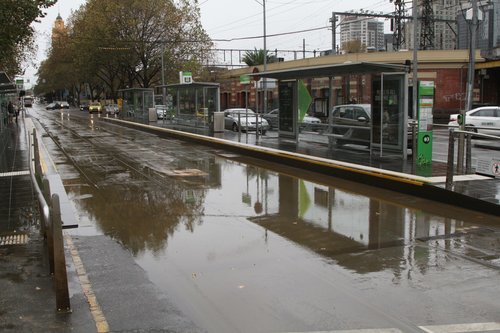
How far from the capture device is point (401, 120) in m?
14.4

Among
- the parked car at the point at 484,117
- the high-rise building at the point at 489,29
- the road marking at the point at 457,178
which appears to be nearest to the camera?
the road marking at the point at 457,178

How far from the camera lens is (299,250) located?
7105 mm

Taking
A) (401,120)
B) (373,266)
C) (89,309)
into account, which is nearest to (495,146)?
(401,120)

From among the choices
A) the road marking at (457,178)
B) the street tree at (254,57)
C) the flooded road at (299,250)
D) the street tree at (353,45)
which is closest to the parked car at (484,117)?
the road marking at (457,178)

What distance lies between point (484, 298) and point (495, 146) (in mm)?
10143

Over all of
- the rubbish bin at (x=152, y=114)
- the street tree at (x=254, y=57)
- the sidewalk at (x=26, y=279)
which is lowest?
the sidewalk at (x=26, y=279)

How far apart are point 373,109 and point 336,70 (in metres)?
2.04

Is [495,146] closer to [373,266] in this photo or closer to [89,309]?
[373,266]

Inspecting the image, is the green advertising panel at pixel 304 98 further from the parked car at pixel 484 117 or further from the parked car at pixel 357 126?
the parked car at pixel 484 117

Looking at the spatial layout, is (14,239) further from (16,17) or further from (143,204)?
(16,17)

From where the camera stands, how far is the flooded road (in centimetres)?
496

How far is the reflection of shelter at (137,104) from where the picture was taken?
4288 centimetres

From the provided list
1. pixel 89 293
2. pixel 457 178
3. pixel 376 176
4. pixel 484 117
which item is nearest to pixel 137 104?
pixel 484 117

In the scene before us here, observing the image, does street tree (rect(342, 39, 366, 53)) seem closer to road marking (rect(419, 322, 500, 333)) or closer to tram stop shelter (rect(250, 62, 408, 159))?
tram stop shelter (rect(250, 62, 408, 159))
